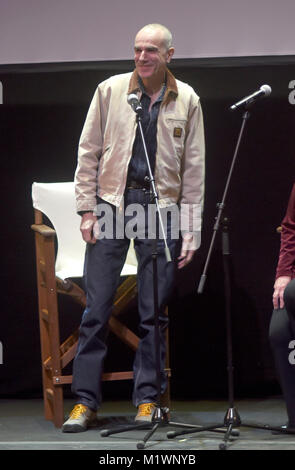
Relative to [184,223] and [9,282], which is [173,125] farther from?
[9,282]

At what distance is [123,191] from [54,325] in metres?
0.70

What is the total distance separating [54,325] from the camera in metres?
4.24

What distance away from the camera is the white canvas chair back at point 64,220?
14.8 feet

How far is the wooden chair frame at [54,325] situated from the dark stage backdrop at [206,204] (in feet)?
1.28

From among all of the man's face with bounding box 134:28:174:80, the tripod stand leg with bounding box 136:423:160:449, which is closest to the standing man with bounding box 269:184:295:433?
the tripod stand leg with bounding box 136:423:160:449

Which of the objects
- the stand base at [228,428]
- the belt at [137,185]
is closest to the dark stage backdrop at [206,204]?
the belt at [137,185]

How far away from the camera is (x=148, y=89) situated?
4.09 metres

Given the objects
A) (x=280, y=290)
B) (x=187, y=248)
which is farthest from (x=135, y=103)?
(x=280, y=290)

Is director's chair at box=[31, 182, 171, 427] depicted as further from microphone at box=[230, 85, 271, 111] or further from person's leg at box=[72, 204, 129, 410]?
microphone at box=[230, 85, 271, 111]

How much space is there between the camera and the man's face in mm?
3955

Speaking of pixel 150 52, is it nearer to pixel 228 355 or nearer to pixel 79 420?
pixel 228 355

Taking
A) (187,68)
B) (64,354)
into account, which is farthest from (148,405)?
(187,68)

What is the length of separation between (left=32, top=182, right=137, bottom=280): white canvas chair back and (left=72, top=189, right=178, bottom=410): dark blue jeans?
1.25 feet

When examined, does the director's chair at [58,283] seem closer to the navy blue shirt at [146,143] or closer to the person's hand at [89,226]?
the person's hand at [89,226]
